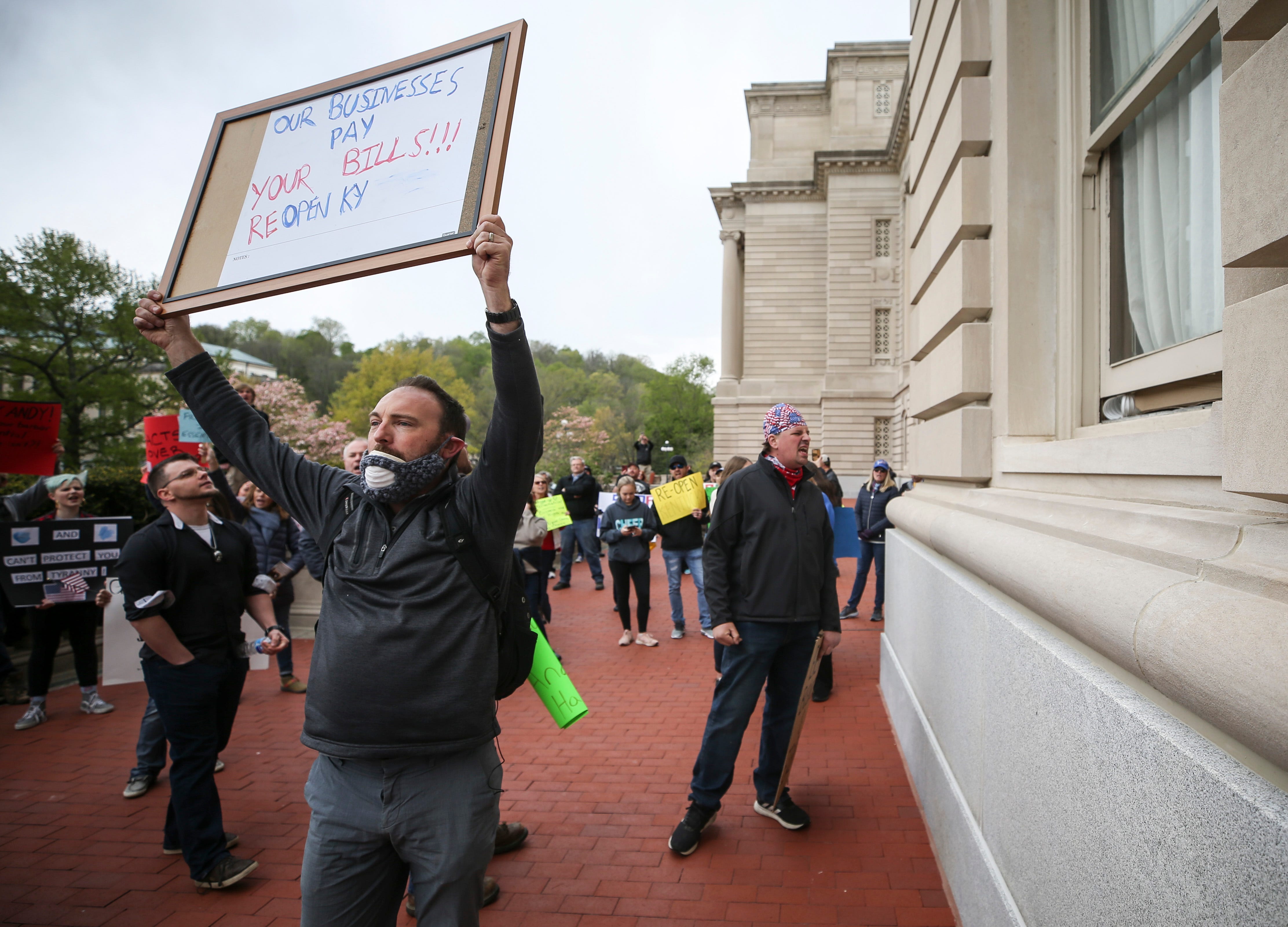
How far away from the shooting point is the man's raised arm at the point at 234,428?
2.46 m

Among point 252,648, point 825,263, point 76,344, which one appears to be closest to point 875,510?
point 252,648

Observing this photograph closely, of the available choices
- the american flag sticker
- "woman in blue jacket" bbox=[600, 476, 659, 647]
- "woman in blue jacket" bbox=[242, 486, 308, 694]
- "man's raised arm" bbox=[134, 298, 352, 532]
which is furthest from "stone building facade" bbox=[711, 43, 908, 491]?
"man's raised arm" bbox=[134, 298, 352, 532]

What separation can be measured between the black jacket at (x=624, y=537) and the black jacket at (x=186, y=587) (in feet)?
16.2

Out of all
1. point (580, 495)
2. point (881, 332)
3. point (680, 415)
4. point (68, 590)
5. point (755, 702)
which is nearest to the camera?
point (755, 702)

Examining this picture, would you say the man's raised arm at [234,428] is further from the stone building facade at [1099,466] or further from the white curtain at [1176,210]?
the white curtain at [1176,210]

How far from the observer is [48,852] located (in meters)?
4.14

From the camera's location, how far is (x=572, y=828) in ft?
14.1

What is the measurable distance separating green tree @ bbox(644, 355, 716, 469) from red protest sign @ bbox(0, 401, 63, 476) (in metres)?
60.9

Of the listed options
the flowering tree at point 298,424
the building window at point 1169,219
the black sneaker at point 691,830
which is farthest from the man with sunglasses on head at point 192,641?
the flowering tree at point 298,424

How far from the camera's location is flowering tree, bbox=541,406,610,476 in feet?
143

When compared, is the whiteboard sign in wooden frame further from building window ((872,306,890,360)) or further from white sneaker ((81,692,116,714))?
building window ((872,306,890,360))

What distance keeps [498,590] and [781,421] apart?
2427 millimetres

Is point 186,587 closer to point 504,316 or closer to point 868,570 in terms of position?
point 504,316

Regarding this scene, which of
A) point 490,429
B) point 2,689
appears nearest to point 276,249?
point 490,429
